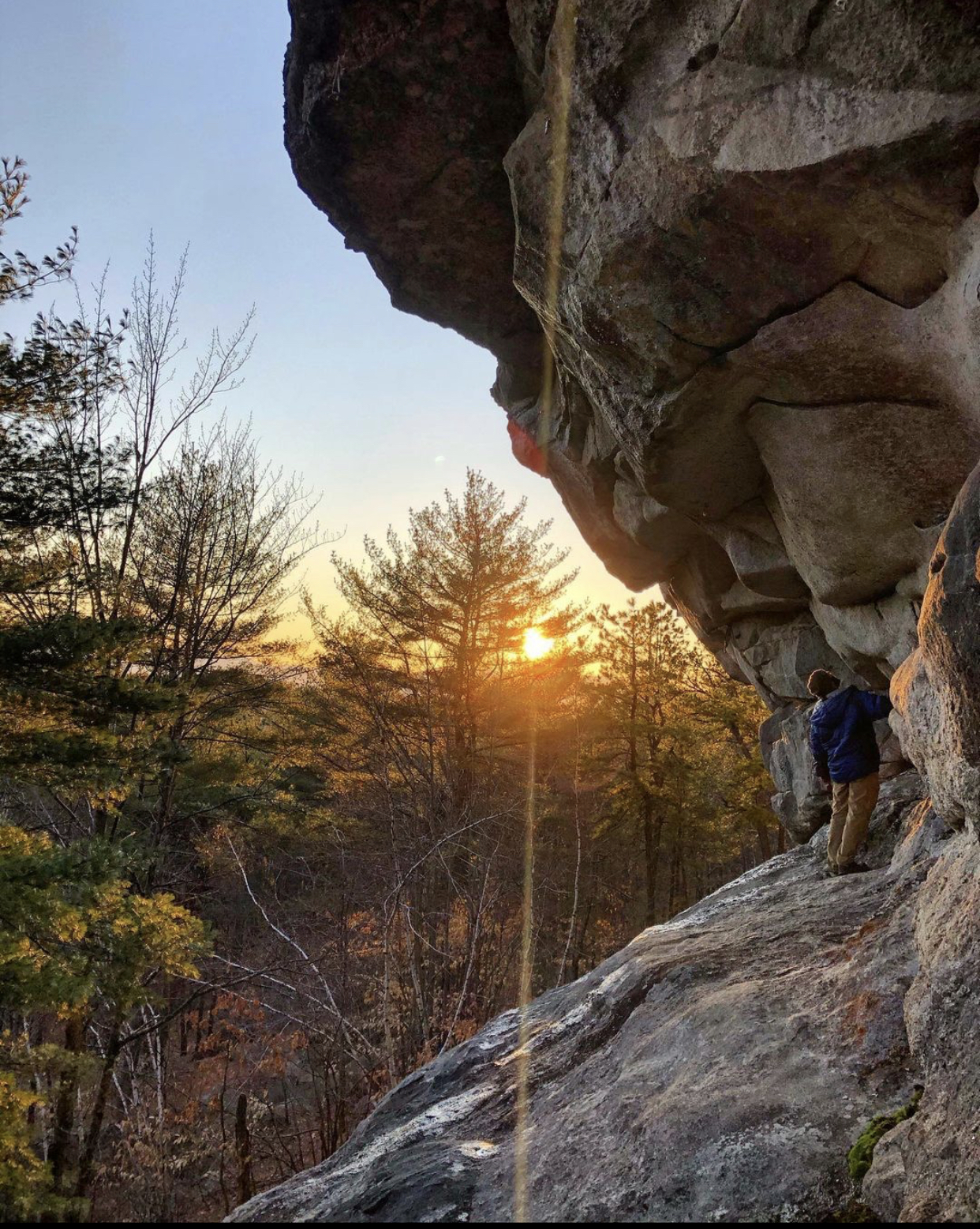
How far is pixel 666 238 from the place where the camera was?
4.88 m

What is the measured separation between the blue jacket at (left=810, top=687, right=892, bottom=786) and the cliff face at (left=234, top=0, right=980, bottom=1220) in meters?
0.48

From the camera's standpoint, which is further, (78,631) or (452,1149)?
(78,631)

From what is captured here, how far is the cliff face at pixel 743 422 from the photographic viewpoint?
2393mm

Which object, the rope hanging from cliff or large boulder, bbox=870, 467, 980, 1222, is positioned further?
the rope hanging from cliff

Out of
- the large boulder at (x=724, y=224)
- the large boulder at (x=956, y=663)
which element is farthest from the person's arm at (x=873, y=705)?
the large boulder at (x=956, y=663)

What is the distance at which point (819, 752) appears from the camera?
18.4 feet

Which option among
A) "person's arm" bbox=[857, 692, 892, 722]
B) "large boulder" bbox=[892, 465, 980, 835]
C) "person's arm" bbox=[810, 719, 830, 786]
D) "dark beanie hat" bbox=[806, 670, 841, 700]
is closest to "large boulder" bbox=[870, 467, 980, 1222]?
"large boulder" bbox=[892, 465, 980, 835]

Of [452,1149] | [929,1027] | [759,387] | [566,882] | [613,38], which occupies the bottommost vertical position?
[566,882]

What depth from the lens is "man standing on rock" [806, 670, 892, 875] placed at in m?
5.11

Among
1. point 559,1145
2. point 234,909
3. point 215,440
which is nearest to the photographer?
point 559,1145

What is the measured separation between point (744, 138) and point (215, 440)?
7831 millimetres

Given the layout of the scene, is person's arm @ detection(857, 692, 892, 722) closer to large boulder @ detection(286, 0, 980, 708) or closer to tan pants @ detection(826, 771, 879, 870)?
tan pants @ detection(826, 771, 879, 870)

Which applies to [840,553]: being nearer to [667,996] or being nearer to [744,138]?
[744,138]

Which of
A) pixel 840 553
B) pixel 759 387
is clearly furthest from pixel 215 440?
pixel 840 553
